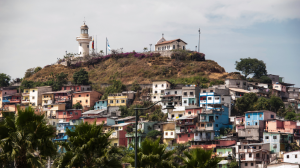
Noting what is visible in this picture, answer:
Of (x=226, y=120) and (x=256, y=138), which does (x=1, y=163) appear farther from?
(x=226, y=120)

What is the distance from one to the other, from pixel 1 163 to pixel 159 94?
58144 mm

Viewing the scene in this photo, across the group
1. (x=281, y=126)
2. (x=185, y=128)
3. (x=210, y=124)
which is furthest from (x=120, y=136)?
(x=281, y=126)

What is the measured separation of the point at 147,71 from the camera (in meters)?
89.2

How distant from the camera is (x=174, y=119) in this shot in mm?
66000

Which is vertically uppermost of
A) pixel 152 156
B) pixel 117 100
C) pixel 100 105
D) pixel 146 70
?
pixel 146 70

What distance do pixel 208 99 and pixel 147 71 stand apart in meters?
23.6

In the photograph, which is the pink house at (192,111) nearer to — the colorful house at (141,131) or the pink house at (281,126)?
the colorful house at (141,131)

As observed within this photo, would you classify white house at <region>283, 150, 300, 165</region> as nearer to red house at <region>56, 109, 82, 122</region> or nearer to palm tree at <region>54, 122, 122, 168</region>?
palm tree at <region>54, 122, 122, 168</region>

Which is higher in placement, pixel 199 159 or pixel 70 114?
pixel 70 114

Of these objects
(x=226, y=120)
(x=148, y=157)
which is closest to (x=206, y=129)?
(x=226, y=120)

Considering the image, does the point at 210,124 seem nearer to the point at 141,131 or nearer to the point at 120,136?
the point at 141,131

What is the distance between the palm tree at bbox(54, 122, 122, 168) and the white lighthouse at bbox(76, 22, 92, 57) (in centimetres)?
8539

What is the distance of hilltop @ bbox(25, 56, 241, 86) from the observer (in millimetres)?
85000

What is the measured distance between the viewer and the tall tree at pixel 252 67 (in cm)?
8700
